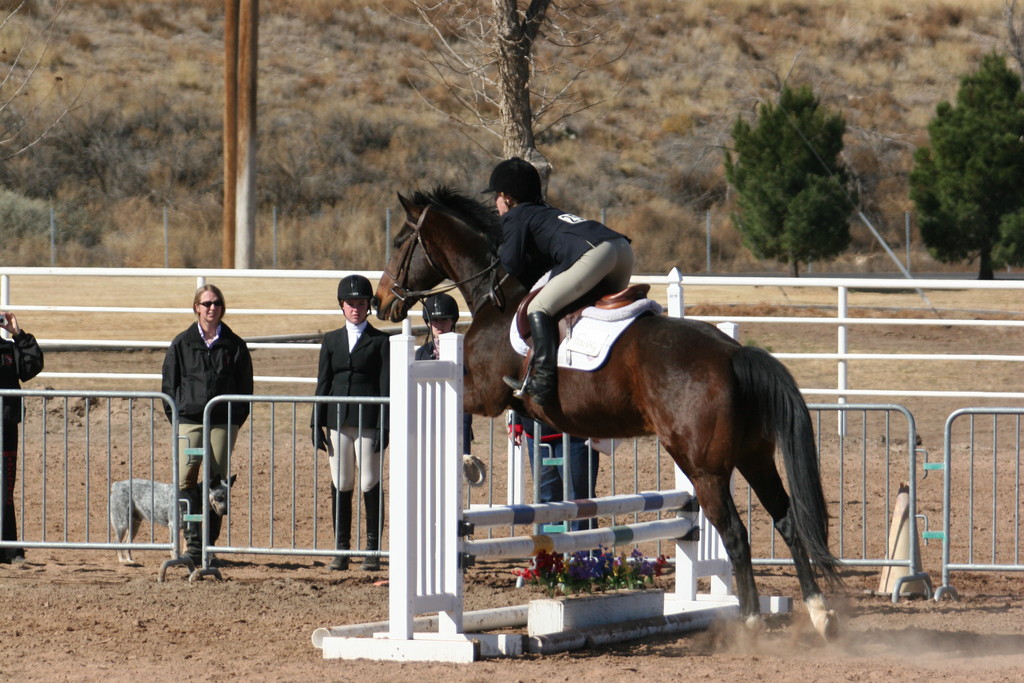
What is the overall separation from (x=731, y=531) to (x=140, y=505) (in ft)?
14.0

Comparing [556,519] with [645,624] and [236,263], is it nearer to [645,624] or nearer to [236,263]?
[645,624]

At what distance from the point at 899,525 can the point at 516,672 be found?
129 inches

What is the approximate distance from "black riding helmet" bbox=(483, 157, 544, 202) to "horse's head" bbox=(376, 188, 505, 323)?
427mm

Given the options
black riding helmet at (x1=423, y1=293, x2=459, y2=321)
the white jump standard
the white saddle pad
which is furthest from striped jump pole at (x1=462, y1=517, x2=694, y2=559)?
black riding helmet at (x1=423, y1=293, x2=459, y2=321)

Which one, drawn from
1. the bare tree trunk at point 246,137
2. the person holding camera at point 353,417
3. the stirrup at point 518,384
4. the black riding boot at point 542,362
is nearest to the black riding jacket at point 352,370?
the person holding camera at point 353,417

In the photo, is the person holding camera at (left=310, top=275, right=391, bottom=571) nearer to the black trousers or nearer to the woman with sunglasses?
the woman with sunglasses

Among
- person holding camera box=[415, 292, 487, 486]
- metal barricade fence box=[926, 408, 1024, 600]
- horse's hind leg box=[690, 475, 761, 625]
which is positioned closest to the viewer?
horse's hind leg box=[690, 475, 761, 625]

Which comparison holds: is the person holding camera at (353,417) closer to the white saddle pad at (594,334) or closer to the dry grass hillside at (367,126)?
the white saddle pad at (594,334)

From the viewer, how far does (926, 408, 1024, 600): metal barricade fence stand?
8.02 metres

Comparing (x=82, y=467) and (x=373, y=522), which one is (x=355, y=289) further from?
(x=82, y=467)

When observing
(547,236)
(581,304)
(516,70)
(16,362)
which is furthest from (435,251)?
(516,70)

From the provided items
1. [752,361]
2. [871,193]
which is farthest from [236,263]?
[871,193]

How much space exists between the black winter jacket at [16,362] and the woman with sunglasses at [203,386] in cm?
87

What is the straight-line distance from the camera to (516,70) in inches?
497
